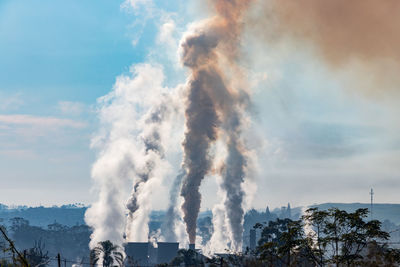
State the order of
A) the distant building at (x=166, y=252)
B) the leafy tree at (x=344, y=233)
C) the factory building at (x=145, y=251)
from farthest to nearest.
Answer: the factory building at (x=145, y=251), the distant building at (x=166, y=252), the leafy tree at (x=344, y=233)

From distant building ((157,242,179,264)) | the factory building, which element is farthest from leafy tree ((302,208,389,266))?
the factory building

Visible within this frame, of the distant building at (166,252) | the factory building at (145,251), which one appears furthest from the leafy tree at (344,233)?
the factory building at (145,251)

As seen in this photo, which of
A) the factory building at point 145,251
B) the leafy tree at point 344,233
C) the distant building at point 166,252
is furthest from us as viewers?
the factory building at point 145,251

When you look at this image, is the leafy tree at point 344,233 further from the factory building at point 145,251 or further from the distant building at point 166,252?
the factory building at point 145,251

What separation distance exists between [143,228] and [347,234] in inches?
4761

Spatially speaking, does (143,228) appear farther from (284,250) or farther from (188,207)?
(284,250)

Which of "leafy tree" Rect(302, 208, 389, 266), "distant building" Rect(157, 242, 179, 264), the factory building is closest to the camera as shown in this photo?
"leafy tree" Rect(302, 208, 389, 266)

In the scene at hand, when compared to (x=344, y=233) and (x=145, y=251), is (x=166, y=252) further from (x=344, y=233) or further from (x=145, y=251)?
(x=344, y=233)

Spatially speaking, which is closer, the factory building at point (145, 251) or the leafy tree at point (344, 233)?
the leafy tree at point (344, 233)

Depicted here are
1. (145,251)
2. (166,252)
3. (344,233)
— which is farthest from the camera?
(145,251)

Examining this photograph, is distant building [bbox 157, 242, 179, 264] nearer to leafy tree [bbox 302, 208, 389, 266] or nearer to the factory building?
the factory building

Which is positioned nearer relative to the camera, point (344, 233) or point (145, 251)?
point (344, 233)

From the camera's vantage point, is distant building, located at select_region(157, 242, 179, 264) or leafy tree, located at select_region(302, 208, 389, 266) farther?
distant building, located at select_region(157, 242, 179, 264)

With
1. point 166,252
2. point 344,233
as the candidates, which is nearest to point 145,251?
point 166,252
